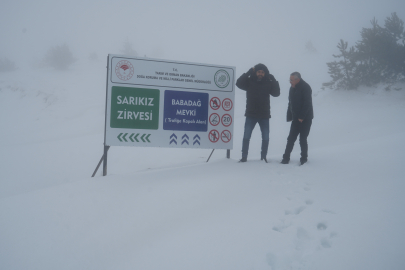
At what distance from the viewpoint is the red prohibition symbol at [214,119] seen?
4863mm

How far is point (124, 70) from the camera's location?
14.4ft

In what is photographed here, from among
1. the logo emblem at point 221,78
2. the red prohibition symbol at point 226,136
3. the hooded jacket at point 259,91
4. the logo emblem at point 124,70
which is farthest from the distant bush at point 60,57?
the hooded jacket at point 259,91

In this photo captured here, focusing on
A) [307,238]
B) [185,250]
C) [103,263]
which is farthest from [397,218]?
[103,263]

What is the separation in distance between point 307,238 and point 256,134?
905cm

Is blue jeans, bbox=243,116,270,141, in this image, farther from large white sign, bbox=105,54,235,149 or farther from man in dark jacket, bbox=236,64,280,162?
large white sign, bbox=105,54,235,149

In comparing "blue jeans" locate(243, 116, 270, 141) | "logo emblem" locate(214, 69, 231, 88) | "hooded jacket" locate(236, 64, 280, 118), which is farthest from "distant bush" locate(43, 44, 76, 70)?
"blue jeans" locate(243, 116, 270, 141)

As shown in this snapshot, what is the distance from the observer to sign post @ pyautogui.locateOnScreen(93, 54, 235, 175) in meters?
4.35

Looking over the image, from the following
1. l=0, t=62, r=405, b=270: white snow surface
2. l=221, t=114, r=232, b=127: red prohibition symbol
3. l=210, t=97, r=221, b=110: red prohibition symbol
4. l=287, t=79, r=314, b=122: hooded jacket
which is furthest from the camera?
l=221, t=114, r=232, b=127: red prohibition symbol

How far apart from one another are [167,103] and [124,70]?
38.9 inches

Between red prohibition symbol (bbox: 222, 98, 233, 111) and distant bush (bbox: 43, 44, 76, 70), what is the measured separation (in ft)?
133

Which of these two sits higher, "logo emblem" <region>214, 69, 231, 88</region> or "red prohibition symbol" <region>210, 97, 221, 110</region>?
"logo emblem" <region>214, 69, 231, 88</region>

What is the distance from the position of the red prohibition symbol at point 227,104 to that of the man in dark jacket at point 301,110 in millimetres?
1200

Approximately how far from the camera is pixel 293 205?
283cm

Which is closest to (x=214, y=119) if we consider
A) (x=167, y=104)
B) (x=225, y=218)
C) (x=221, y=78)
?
(x=221, y=78)
